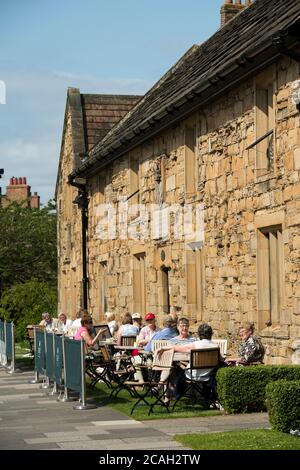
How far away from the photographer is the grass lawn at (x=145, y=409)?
14422mm

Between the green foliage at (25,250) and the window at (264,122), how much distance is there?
32.5 m

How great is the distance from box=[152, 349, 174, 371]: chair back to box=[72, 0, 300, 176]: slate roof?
4.74 meters

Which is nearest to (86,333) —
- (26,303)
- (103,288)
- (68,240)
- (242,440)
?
(242,440)

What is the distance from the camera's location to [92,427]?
13.7 m

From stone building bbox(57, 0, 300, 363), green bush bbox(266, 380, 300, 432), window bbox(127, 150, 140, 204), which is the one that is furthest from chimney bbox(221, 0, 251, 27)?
green bush bbox(266, 380, 300, 432)

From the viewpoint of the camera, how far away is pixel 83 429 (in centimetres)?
1347

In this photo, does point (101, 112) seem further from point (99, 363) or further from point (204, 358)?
point (204, 358)

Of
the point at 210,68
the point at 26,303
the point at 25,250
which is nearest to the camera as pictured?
the point at 210,68

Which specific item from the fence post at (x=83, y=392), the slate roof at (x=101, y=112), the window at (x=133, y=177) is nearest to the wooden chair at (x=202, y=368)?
the fence post at (x=83, y=392)

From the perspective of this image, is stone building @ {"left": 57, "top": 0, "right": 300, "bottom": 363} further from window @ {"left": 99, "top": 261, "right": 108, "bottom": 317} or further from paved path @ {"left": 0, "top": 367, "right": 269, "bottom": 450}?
paved path @ {"left": 0, "top": 367, "right": 269, "bottom": 450}

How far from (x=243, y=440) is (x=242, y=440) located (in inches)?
0.4

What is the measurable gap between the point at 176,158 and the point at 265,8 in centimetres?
355

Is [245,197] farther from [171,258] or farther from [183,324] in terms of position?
[171,258]
